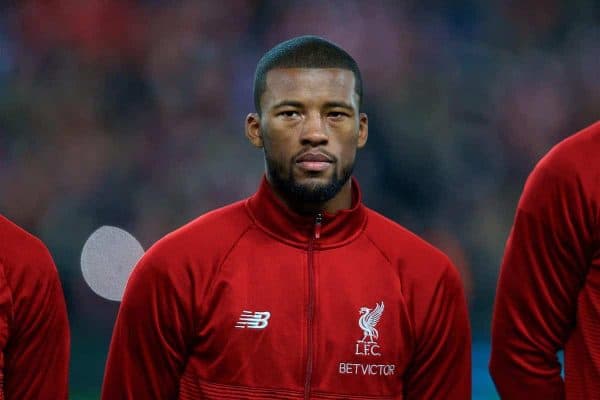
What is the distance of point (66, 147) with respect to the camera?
656cm

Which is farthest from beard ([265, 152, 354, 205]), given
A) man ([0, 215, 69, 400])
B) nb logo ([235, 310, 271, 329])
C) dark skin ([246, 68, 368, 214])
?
man ([0, 215, 69, 400])

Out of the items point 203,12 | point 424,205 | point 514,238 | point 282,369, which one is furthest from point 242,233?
point 203,12

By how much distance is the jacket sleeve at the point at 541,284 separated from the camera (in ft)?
9.03

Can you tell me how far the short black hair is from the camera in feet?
9.12

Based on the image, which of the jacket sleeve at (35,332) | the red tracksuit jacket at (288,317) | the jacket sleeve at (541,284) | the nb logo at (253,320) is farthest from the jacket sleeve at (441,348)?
the jacket sleeve at (35,332)

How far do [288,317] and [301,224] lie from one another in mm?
236

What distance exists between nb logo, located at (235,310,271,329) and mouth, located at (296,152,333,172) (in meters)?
0.35

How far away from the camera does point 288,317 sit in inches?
105

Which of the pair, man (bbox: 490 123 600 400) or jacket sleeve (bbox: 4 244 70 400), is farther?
jacket sleeve (bbox: 4 244 70 400)

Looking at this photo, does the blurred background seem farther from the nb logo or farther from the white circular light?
the nb logo

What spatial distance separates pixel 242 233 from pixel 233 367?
0.33 meters

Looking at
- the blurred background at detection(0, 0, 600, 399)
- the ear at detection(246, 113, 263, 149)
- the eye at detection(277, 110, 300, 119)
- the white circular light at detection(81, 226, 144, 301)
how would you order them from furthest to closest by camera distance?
the blurred background at detection(0, 0, 600, 399) < the white circular light at detection(81, 226, 144, 301) < the ear at detection(246, 113, 263, 149) < the eye at detection(277, 110, 300, 119)

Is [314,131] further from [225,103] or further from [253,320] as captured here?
[225,103]

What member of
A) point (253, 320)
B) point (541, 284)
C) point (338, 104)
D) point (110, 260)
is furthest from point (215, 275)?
point (110, 260)
